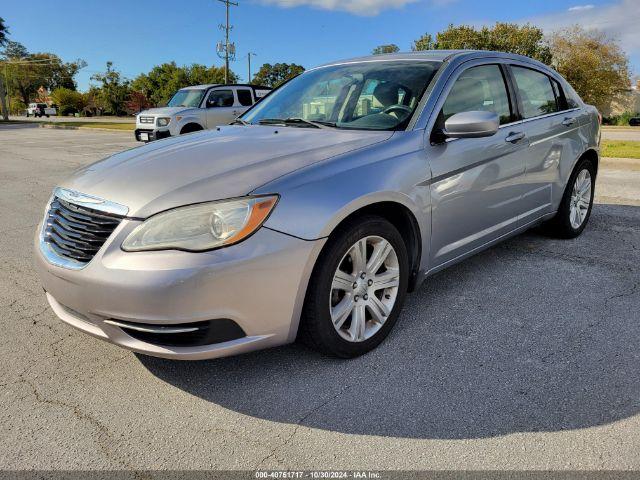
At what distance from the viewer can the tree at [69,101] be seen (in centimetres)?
7169

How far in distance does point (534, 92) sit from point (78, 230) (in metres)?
3.60

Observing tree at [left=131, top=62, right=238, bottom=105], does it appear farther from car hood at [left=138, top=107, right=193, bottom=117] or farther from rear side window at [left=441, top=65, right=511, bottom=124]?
rear side window at [left=441, top=65, right=511, bottom=124]

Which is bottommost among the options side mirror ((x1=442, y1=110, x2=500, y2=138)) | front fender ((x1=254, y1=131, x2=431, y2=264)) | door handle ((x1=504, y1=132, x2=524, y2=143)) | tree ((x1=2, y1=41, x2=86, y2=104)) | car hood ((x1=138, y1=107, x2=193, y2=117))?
front fender ((x1=254, y1=131, x2=431, y2=264))

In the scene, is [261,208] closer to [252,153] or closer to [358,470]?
[252,153]

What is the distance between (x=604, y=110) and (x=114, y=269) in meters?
59.1

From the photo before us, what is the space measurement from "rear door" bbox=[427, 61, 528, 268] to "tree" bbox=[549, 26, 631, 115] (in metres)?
48.1

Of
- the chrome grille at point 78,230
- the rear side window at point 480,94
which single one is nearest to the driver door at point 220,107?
the rear side window at point 480,94

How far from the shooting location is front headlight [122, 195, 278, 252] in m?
2.17

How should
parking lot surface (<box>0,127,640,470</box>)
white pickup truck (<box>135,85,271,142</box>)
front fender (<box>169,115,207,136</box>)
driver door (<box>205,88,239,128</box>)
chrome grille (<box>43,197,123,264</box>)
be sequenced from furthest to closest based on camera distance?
driver door (<box>205,88,239,128</box>)
white pickup truck (<box>135,85,271,142</box>)
front fender (<box>169,115,207,136</box>)
chrome grille (<box>43,197,123,264</box>)
parking lot surface (<box>0,127,640,470</box>)

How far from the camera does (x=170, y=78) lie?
66312 millimetres

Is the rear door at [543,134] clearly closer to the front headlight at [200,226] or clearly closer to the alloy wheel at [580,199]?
the alloy wheel at [580,199]

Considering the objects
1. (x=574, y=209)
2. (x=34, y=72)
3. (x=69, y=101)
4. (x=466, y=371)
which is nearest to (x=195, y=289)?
(x=466, y=371)

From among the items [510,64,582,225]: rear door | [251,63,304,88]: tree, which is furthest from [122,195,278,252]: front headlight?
[251,63,304,88]: tree

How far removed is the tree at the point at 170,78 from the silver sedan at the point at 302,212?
66.0 m
